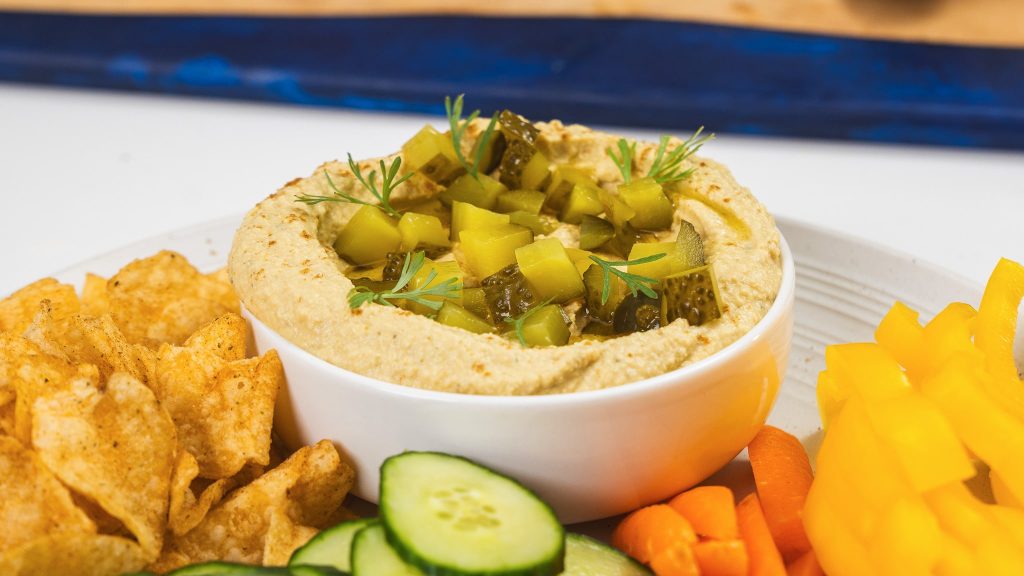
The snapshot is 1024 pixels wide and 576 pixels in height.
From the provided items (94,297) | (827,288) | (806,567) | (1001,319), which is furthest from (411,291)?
(827,288)

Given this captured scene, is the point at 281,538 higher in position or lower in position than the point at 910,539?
lower

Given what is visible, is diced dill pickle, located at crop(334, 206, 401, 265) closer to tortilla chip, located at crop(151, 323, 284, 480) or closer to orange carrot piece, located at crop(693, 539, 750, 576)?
tortilla chip, located at crop(151, 323, 284, 480)

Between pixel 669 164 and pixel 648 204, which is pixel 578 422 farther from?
pixel 669 164

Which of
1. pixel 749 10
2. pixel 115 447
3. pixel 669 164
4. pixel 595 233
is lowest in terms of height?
pixel 749 10

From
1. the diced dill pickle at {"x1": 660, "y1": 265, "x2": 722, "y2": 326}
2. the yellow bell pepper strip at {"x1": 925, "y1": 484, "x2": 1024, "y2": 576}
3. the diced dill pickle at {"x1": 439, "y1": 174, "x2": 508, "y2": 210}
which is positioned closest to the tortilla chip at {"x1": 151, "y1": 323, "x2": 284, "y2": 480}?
the diced dill pickle at {"x1": 439, "y1": 174, "x2": 508, "y2": 210}

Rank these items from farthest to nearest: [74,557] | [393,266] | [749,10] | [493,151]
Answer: [749,10] → [493,151] → [393,266] → [74,557]

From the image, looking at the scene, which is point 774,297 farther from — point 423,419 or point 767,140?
point 767,140

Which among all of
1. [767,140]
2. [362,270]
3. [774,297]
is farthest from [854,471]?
[767,140]
